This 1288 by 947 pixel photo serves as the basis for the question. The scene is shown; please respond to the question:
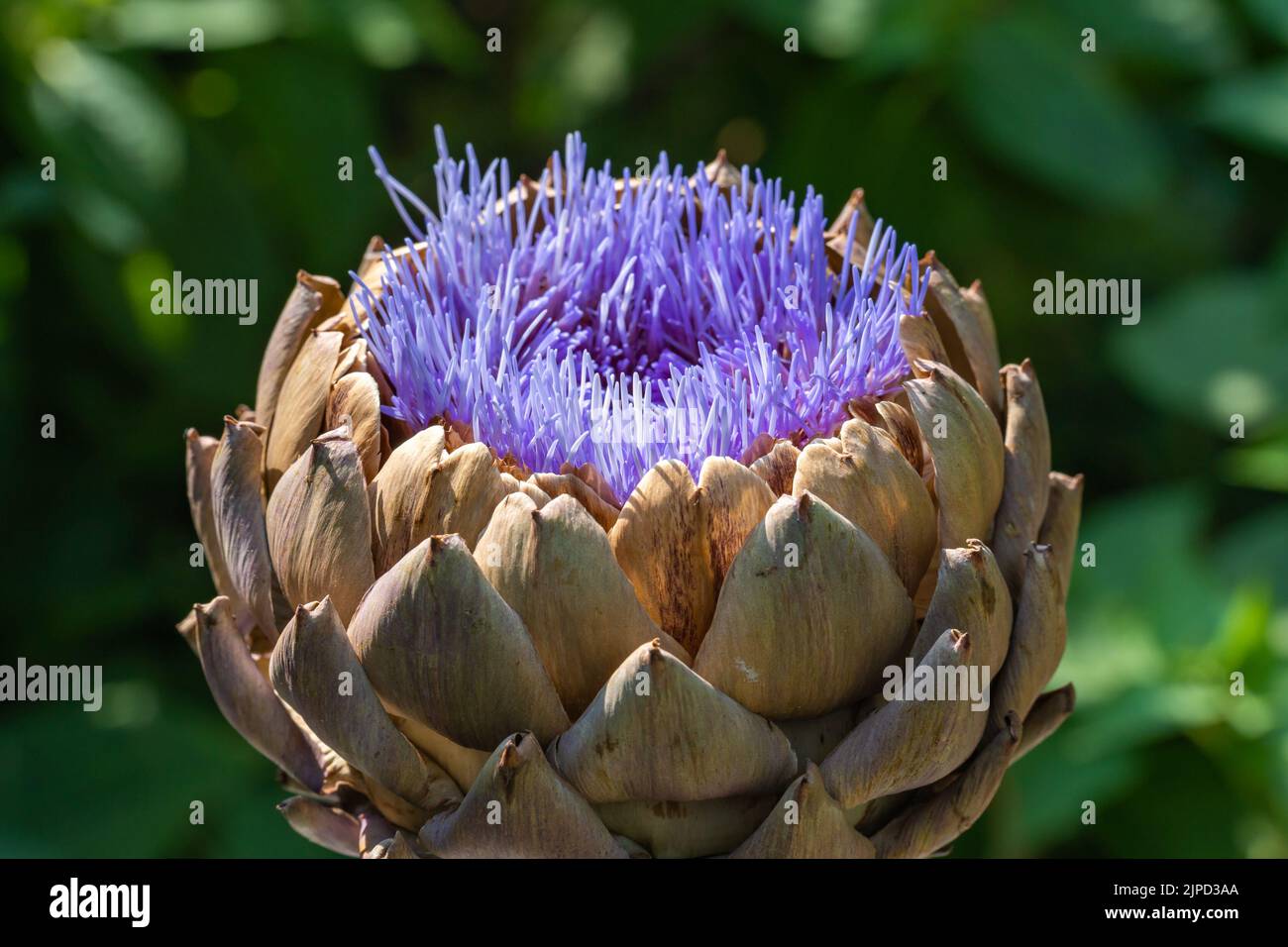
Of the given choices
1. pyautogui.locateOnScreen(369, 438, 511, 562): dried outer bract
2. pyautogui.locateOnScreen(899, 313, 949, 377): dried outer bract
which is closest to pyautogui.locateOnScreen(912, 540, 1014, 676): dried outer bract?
pyautogui.locateOnScreen(899, 313, 949, 377): dried outer bract

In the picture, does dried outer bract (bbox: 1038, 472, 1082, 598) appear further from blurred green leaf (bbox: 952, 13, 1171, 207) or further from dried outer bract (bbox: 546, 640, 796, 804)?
blurred green leaf (bbox: 952, 13, 1171, 207)

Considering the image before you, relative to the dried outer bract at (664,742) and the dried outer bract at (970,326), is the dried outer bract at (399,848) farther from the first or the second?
the dried outer bract at (970,326)

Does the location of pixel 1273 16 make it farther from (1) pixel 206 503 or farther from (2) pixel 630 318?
(1) pixel 206 503

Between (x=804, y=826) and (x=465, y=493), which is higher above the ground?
(x=465, y=493)

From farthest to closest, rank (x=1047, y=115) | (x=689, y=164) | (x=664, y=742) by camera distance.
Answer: (x=689, y=164), (x=1047, y=115), (x=664, y=742)

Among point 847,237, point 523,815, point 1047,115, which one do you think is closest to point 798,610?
point 523,815
